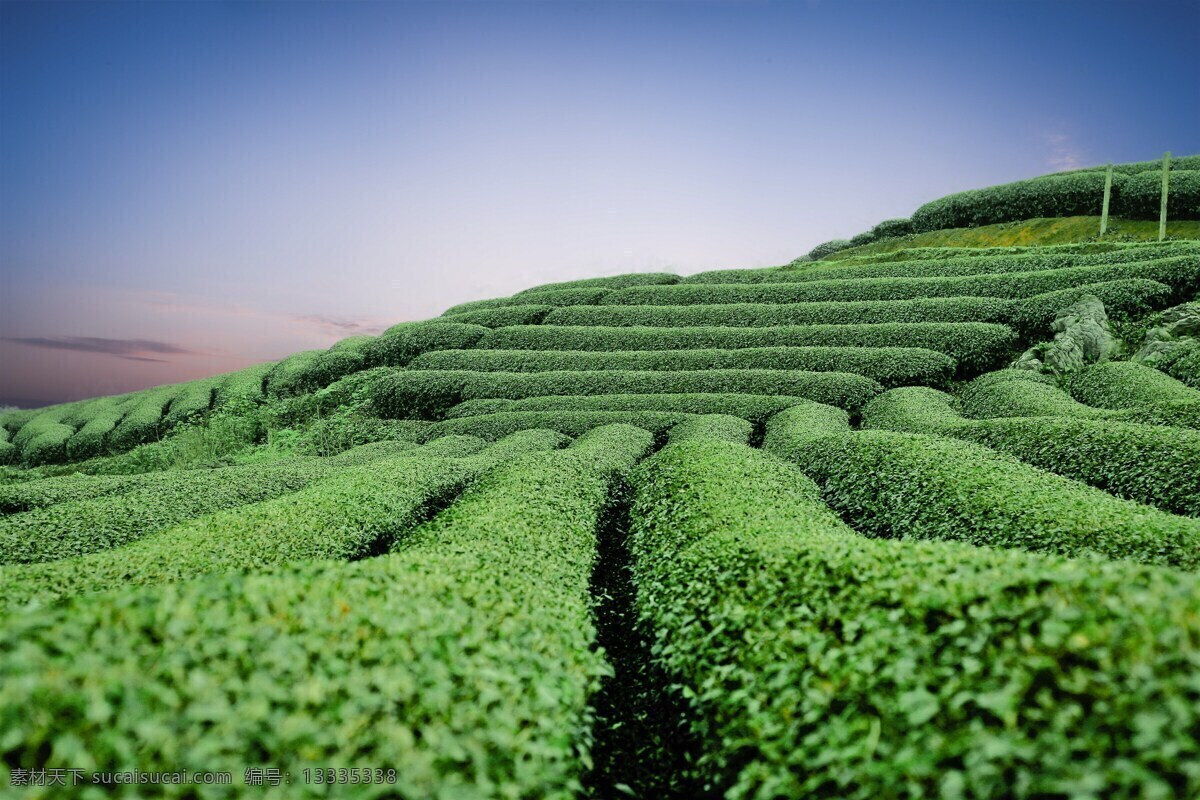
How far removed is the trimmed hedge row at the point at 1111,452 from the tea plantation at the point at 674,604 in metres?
0.07

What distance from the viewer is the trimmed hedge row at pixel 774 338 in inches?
1149

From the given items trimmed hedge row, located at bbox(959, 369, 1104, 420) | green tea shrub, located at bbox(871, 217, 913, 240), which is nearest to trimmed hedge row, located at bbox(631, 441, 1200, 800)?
trimmed hedge row, located at bbox(959, 369, 1104, 420)

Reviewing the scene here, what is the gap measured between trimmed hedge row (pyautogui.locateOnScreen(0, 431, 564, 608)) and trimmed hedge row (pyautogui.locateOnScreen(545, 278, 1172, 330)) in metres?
23.3

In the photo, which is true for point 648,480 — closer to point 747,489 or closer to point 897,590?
point 747,489

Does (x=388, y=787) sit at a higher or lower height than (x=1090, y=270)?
lower

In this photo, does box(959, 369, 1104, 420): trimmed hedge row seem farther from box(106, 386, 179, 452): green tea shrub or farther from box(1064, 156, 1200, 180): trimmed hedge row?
box(106, 386, 179, 452): green tea shrub

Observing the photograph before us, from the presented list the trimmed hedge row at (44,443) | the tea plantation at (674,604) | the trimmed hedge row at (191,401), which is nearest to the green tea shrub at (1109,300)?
the tea plantation at (674,604)

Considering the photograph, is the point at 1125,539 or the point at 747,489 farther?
the point at 747,489

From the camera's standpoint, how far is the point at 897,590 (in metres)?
5.26

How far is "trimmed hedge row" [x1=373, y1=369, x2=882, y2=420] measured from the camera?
2750 cm

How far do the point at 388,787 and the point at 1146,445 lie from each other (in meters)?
15.6

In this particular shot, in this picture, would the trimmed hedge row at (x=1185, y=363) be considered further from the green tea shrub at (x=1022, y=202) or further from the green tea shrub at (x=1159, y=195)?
the green tea shrub at (x=1022, y=202)

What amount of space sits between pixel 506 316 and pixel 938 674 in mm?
40050

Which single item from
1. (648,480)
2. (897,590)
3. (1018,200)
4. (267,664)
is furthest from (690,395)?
(1018,200)
